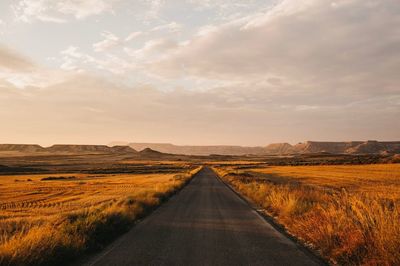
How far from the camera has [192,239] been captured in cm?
1114

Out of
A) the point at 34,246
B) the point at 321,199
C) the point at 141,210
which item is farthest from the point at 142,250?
the point at 321,199

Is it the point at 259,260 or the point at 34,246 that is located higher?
the point at 34,246

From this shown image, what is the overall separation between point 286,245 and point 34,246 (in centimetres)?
633

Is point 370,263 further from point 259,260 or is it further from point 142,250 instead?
point 142,250

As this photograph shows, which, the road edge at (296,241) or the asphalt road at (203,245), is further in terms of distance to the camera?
the road edge at (296,241)

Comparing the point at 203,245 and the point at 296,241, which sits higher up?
the point at 203,245

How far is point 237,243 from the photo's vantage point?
34.7 ft

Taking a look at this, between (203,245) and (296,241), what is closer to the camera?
(203,245)

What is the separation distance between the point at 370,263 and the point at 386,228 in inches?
39.8

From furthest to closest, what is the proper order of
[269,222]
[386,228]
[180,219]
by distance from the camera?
1. [180,219]
2. [269,222]
3. [386,228]

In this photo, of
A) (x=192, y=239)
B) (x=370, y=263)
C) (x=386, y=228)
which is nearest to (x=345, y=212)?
(x=386, y=228)

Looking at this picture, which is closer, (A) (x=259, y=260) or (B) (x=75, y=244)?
(A) (x=259, y=260)

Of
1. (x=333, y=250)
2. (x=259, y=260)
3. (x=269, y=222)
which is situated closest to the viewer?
(x=259, y=260)

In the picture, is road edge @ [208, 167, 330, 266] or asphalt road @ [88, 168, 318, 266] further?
road edge @ [208, 167, 330, 266]
